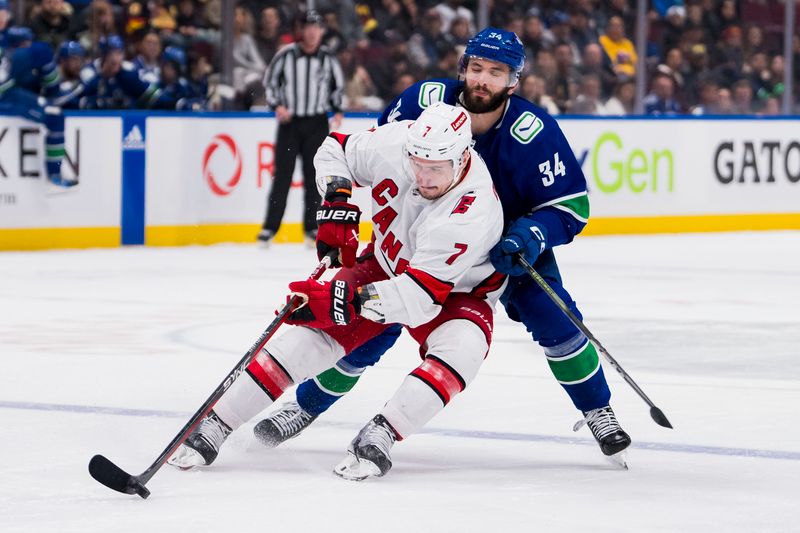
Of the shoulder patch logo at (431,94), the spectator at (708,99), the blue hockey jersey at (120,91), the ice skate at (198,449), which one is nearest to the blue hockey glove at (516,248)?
the shoulder patch logo at (431,94)

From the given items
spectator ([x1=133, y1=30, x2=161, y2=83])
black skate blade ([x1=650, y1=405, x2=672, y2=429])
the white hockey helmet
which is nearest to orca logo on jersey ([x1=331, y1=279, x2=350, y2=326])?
the white hockey helmet

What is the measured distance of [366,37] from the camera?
11461mm

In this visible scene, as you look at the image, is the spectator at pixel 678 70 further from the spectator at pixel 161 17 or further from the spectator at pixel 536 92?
the spectator at pixel 161 17

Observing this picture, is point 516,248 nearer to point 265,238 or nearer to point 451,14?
point 265,238

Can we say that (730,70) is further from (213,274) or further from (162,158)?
(213,274)

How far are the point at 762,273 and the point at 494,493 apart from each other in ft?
20.1

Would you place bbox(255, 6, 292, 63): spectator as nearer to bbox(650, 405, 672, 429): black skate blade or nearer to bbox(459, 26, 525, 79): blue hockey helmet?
bbox(459, 26, 525, 79): blue hockey helmet

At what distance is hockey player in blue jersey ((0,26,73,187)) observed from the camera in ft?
31.7

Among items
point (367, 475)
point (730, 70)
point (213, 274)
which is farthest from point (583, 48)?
point (367, 475)

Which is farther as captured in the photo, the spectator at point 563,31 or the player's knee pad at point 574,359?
the spectator at point 563,31

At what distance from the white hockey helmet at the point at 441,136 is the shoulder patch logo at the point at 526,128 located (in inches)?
10.4

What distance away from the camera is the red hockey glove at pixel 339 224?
3.91 m

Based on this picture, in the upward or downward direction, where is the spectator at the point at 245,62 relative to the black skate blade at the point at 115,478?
upward

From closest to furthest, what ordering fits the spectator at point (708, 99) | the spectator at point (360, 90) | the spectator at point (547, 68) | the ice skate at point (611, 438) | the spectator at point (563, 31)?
the ice skate at point (611, 438) → the spectator at point (360, 90) → the spectator at point (547, 68) → the spectator at point (563, 31) → the spectator at point (708, 99)
